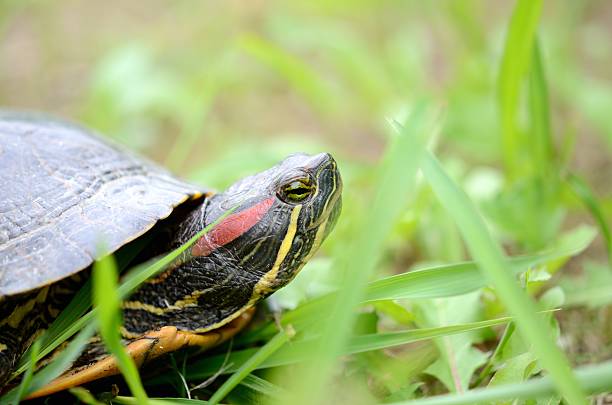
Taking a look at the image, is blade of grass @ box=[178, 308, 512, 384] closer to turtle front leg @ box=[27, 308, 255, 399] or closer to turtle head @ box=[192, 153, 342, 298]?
turtle front leg @ box=[27, 308, 255, 399]

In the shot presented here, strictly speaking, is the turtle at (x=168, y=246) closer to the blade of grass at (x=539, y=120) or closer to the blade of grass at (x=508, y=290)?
the blade of grass at (x=508, y=290)

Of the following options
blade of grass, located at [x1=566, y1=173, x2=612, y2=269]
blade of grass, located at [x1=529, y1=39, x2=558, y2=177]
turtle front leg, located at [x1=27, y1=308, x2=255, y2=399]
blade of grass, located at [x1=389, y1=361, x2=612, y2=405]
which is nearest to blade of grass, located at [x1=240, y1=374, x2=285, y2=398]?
turtle front leg, located at [x1=27, y1=308, x2=255, y2=399]

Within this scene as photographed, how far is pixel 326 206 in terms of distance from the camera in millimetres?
1825

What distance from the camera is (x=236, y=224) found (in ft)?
5.85

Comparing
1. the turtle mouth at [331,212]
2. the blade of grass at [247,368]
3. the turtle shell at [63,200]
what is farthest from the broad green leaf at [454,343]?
the turtle shell at [63,200]

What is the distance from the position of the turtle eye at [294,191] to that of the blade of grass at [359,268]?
0.47 metres

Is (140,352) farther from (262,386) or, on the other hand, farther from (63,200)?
(63,200)

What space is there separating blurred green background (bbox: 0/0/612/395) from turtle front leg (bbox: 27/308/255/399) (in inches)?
15.7

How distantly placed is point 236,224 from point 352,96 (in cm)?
281

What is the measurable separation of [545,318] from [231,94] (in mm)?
3450

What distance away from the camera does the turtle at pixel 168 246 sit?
5.60ft

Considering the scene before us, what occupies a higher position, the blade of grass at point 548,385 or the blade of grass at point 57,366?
the blade of grass at point 548,385

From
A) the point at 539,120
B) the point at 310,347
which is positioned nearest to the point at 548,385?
the point at 310,347

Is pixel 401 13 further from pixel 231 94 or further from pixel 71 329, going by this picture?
pixel 71 329
